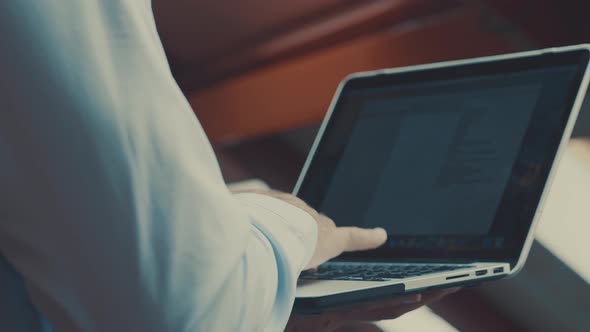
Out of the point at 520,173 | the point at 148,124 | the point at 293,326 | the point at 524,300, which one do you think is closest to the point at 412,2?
the point at 524,300

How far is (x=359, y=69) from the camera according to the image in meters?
1.82

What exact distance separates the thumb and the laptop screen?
0.12 meters

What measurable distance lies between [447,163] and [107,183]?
475mm

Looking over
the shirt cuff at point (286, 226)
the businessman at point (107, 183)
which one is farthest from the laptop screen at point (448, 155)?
the businessman at point (107, 183)

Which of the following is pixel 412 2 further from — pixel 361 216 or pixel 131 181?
pixel 131 181

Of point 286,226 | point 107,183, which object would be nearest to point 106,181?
point 107,183

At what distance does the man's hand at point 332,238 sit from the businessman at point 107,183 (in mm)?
152

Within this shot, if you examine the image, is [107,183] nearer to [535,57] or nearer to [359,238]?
[359,238]

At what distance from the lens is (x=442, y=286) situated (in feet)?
2.08

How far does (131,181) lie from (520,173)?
458 millimetres

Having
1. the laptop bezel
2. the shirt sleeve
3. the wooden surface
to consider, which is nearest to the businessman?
the shirt sleeve

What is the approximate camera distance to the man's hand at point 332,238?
2.01 feet

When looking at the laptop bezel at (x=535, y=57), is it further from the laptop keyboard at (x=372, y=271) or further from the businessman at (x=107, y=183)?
the businessman at (x=107, y=183)

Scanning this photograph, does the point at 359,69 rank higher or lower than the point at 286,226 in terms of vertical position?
lower
